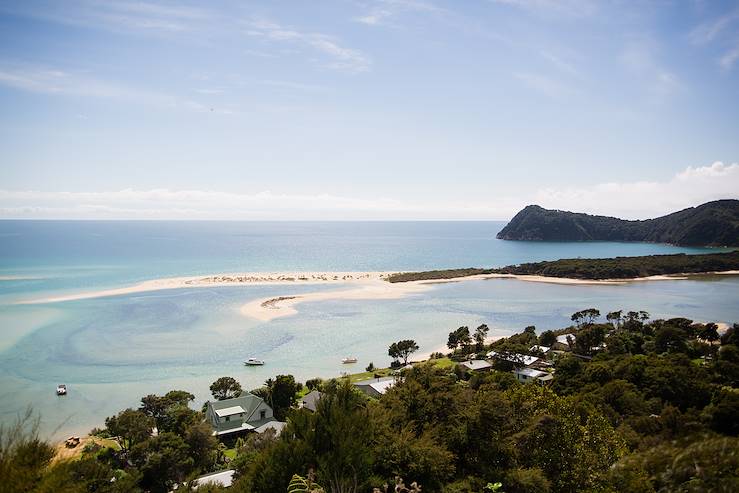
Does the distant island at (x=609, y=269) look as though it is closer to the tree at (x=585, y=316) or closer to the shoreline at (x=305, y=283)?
the shoreline at (x=305, y=283)

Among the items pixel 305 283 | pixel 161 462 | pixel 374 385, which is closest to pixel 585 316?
pixel 374 385

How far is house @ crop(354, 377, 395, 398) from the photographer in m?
22.4

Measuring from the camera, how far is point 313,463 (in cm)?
859

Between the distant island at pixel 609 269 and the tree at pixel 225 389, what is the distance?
4212 centimetres

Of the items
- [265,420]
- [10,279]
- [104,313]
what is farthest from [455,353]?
[10,279]

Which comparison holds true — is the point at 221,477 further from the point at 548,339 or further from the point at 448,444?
the point at 548,339

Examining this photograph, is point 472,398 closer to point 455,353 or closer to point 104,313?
point 455,353

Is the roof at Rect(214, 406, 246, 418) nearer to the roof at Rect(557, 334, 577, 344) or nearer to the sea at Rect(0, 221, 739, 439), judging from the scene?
the sea at Rect(0, 221, 739, 439)

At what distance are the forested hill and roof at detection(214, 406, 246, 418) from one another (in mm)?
132515

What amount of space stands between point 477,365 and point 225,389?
14.3 meters

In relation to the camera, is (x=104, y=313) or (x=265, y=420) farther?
(x=104, y=313)

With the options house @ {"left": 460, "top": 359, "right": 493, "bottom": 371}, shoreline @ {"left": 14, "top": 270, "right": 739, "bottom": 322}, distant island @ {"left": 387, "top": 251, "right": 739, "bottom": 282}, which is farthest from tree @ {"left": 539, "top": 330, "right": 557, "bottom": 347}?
distant island @ {"left": 387, "top": 251, "right": 739, "bottom": 282}

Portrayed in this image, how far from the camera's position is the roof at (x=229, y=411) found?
19739 mm

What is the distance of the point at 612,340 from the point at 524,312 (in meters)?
15.0
